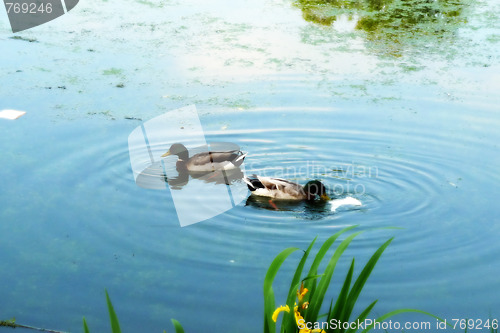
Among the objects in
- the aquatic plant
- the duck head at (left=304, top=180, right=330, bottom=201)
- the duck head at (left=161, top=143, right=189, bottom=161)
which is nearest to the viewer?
the aquatic plant

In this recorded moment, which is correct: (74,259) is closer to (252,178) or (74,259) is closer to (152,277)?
(152,277)

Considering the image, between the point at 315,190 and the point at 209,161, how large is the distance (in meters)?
0.91

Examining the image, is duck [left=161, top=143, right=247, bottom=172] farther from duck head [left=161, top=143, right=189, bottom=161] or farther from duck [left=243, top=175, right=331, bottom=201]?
duck [left=243, top=175, right=331, bottom=201]

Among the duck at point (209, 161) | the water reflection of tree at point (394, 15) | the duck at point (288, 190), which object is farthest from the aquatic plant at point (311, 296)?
the water reflection of tree at point (394, 15)

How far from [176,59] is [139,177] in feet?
7.90

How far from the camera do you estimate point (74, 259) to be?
360 centimetres

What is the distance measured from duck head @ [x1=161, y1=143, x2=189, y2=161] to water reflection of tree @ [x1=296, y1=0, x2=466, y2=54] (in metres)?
3.45

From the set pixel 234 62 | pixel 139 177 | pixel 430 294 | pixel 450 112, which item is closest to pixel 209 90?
pixel 234 62

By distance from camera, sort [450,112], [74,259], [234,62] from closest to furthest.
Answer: [74,259] → [450,112] → [234,62]

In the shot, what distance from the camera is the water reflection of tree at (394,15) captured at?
764 centimetres

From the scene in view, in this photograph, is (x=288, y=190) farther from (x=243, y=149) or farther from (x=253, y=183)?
(x=243, y=149)

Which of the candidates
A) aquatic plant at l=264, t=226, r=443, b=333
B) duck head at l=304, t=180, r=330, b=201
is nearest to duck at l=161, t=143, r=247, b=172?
duck head at l=304, t=180, r=330, b=201

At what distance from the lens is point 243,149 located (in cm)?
517

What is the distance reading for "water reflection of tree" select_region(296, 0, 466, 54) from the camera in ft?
25.1
